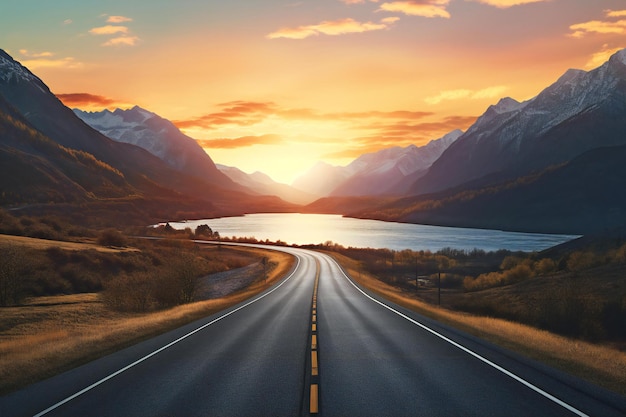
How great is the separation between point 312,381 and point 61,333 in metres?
13.9

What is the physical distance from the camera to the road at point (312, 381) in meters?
9.16

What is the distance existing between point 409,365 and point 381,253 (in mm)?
100600

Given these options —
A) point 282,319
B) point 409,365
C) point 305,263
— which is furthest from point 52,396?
point 305,263

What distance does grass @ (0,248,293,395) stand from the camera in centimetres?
1297

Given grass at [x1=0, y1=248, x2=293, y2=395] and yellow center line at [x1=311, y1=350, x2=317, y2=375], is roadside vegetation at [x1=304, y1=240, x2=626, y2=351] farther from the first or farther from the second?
yellow center line at [x1=311, y1=350, x2=317, y2=375]

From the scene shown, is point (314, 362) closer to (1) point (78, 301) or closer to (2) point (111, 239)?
(1) point (78, 301)

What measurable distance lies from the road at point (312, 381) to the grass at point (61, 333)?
90 centimetres

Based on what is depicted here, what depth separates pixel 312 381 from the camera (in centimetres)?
1091

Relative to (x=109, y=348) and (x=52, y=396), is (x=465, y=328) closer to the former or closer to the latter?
(x=109, y=348)

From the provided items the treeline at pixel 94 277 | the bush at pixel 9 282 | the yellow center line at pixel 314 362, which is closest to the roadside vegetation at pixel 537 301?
the yellow center line at pixel 314 362

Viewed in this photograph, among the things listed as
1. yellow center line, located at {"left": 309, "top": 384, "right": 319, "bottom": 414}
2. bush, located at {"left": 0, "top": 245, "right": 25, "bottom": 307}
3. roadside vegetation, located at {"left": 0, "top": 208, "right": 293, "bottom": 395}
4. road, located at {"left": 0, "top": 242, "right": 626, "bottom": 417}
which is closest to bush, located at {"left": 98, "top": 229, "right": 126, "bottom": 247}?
roadside vegetation, located at {"left": 0, "top": 208, "right": 293, "bottom": 395}

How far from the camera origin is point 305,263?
7712 cm

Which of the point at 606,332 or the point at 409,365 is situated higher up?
the point at 409,365

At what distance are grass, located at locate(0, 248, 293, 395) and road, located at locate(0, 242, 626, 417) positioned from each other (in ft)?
2.94
